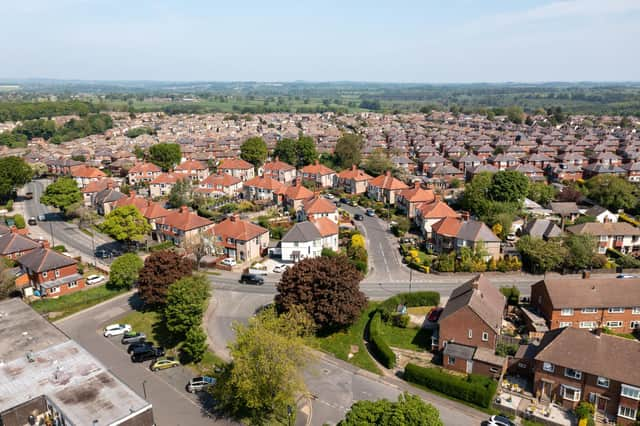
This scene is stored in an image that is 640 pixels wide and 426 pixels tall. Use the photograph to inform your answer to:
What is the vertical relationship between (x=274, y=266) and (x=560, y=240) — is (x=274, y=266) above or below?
below

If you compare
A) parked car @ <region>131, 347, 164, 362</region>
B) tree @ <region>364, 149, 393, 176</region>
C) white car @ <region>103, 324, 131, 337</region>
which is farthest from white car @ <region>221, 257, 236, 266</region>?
tree @ <region>364, 149, 393, 176</region>

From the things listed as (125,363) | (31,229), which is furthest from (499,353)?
(31,229)

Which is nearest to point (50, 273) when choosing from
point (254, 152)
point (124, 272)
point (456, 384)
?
point (124, 272)

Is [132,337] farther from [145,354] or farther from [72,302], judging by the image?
[72,302]

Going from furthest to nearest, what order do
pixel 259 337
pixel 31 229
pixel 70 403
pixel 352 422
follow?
1. pixel 31 229
2. pixel 259 337
3. pixel 70 403
4. pixel 352 422

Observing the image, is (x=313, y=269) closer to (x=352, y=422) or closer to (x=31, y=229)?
(x=352, y=422)

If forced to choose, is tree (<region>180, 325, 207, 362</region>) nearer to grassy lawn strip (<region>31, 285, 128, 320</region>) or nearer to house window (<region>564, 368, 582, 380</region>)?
grassy lawn strip (<region>31, 285, 128, 320</region>)

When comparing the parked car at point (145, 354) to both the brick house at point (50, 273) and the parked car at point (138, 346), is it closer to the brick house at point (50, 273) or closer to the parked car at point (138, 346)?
the parked car at point (138, 346)
